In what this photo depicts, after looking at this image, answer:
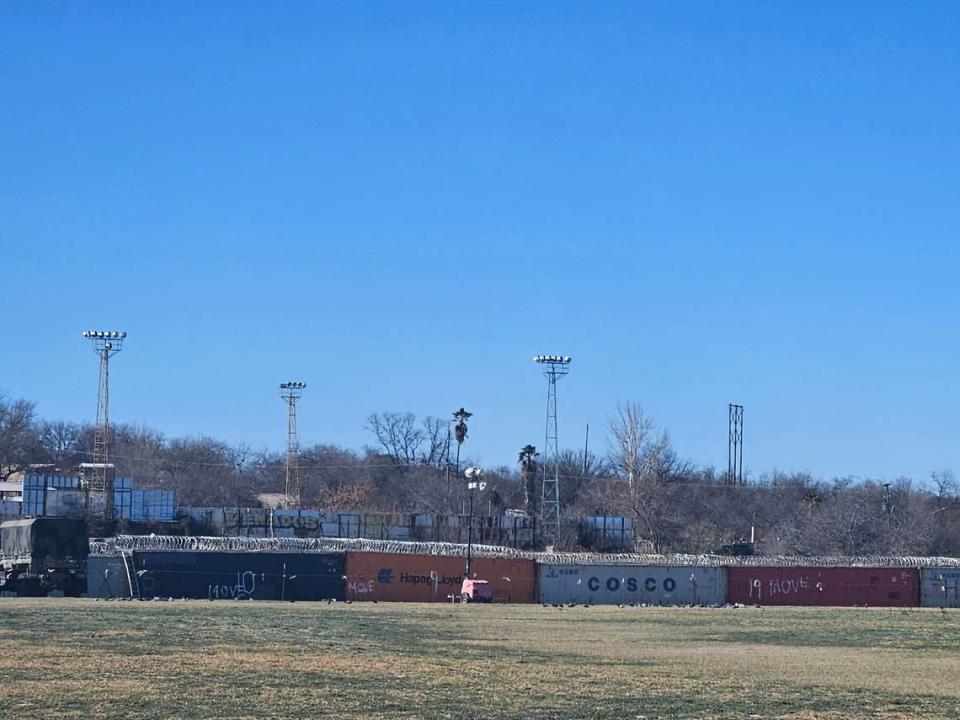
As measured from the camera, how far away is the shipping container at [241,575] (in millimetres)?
66500

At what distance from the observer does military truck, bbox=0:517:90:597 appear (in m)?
63.1

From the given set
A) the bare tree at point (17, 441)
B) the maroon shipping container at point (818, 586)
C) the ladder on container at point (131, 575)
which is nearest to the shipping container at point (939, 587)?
the maroon shipping container at point (818, 586)

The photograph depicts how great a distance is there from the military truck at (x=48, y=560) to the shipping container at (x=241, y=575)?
2.86 metres

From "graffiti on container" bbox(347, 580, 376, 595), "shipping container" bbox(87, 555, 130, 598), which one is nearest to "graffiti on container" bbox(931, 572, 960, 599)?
"graffiti on container" bbox(347, 580, 376, 595)

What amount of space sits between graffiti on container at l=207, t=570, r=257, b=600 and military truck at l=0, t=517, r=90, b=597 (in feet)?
19.7

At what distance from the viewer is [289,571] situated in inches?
2709

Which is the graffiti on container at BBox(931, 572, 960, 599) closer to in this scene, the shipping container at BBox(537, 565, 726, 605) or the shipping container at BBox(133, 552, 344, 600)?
the shipping container at BBox(537, 565, 726, 605)

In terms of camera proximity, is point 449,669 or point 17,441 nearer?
point 449,669

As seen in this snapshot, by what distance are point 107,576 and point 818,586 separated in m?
37.3

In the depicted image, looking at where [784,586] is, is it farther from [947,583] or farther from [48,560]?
[48,560]

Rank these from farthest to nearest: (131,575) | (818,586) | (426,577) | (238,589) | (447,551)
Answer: (447,551)
(818,586)
(426,577)
(238,589)
(131,575)

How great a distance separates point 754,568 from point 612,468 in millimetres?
75128

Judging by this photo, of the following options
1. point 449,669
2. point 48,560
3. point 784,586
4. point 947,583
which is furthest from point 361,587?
point 449,669

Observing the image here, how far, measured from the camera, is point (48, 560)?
63438mm
